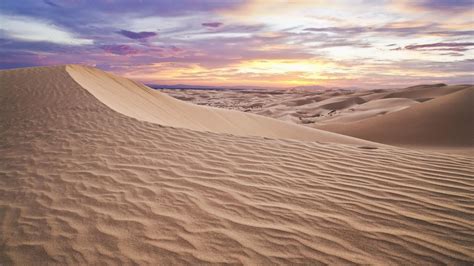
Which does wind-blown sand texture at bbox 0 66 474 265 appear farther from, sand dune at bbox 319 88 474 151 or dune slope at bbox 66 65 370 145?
sand dune at bbox 319 88 474 151

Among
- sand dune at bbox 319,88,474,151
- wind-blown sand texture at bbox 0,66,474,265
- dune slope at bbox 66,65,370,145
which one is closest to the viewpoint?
wind-blown sand texture at bbox 0,66,474,265

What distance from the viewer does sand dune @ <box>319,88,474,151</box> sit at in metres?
12.4

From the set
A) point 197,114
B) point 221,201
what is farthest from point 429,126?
point 221,201

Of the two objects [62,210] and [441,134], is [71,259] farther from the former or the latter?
[441,134]

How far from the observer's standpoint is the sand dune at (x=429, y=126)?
1239cm

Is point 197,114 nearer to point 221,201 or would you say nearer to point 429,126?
point 221,201

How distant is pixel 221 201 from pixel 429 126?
13.7 metres

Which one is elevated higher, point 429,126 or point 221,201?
point 429,126

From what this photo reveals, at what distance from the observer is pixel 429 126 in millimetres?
13531

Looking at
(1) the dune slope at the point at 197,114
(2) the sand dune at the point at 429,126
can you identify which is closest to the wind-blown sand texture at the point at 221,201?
(1) the dune slope at the point at 197,114

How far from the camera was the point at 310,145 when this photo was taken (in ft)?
18.6

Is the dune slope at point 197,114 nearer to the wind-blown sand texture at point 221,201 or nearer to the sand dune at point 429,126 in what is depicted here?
the sand dune at point 429,126

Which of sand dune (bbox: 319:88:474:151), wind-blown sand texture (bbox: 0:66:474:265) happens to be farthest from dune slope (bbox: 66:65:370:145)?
wind-blown sand texture (bbox: 0:66:474:265)

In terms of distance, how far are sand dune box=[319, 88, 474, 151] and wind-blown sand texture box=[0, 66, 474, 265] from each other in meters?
8.77
